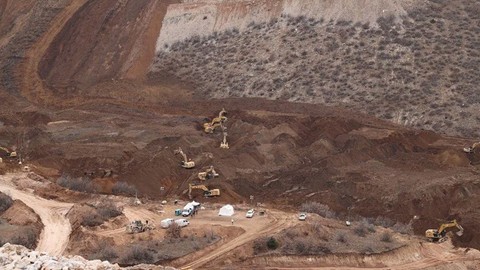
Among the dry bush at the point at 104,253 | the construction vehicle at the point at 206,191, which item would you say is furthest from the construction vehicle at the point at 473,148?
the dry bush at the point at 104,253

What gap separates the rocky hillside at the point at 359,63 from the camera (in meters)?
52.8

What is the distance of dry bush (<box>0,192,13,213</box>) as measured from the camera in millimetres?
34969

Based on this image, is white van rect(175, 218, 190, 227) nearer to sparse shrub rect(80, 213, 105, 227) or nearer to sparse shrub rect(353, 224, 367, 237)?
sparse shrub rect(80, 213, 105, 227)

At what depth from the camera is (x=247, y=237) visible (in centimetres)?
3089

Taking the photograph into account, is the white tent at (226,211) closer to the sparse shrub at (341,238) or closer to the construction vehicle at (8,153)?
the sparse shrub at (341,238)

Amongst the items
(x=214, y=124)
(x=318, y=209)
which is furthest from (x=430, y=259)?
(x=214, y=124)

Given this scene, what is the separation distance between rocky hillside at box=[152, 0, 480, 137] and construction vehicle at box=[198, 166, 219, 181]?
52.1 feet

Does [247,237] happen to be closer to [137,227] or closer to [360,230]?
[137,227]

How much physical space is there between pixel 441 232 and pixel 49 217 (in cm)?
1987

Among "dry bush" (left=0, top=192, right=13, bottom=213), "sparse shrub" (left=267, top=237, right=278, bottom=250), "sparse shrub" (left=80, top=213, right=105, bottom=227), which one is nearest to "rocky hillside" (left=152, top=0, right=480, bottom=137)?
"sparse shrub" (left=267, top=237, right=278, bottom=250)

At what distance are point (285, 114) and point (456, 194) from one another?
58.2ft

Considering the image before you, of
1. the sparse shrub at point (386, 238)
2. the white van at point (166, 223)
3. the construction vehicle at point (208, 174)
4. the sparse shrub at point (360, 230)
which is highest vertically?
the white van at point (166, 223)

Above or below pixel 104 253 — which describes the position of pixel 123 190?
below

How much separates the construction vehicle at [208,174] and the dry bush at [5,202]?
37.9 ft
